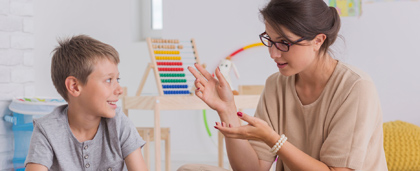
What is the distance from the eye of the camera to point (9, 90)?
9.60 feet

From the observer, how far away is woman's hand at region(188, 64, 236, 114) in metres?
1.59

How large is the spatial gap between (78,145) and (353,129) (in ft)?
2.88

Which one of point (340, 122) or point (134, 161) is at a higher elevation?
point (340, 122)

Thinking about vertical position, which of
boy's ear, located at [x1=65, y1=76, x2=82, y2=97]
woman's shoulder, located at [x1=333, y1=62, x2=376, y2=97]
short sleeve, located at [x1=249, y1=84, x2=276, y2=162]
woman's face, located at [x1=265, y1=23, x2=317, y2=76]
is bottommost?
short sleeve, located at [x1=249, y1=84, x2=276, y2=162]

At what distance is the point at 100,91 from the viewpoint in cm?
169

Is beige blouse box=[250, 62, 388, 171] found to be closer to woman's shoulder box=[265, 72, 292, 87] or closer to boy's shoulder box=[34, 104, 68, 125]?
woman's shoulder box=[265, 72, 292, 87]

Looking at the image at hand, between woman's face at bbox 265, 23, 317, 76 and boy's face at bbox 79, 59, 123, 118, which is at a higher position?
woman's face at bbox 265, 23, 317, 76

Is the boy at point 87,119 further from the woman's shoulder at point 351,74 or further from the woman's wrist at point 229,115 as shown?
the woman's shoulder at point 351,74

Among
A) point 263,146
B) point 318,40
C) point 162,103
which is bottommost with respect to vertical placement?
point 162,103

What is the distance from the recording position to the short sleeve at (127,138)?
1.72m

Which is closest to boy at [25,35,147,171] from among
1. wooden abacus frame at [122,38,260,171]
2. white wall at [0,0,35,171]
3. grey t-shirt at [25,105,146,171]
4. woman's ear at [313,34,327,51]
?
grey t-shirt at [25,105,146,171]

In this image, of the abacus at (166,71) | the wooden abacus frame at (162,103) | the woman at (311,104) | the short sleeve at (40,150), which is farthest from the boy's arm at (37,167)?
the abacus at (166,71)

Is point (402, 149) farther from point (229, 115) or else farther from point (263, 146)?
point (229, 115)

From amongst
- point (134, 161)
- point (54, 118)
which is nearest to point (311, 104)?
point (134, 161)
